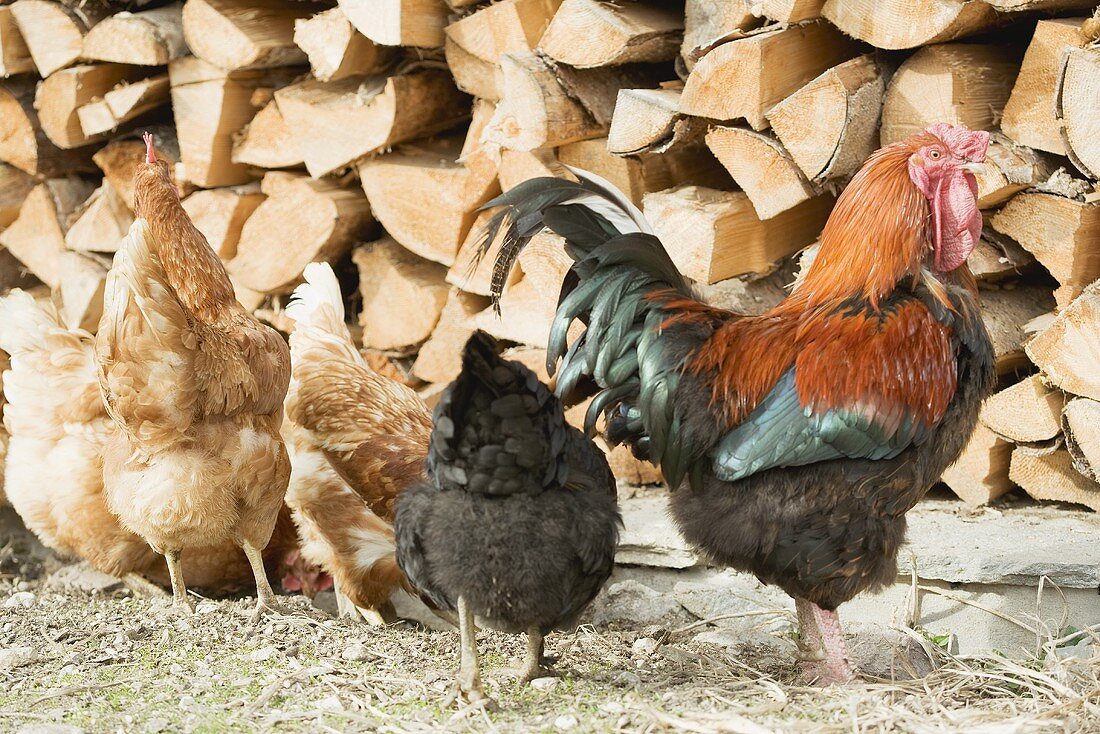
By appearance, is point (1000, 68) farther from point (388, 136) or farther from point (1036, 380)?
point (388, 136)

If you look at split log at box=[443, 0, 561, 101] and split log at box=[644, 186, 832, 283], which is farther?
split log at box=[443, 0, 561, 101]

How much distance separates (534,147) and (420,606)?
85.5 inches

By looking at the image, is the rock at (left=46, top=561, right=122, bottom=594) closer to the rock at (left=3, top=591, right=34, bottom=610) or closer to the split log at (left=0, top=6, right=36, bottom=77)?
the rock at (left=3, top=591, right=34, bottom=610)

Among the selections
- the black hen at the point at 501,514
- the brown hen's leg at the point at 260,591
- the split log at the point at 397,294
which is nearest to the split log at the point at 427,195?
the split log at the point at 397,294

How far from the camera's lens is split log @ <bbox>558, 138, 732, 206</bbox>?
13.2 feet

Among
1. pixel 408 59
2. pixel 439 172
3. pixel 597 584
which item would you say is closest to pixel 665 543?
pixel 597 584

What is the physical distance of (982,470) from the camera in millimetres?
3949

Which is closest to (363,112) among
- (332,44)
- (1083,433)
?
(332,44)

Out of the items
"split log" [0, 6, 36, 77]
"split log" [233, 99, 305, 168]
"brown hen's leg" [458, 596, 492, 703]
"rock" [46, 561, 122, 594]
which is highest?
"split log" [0, 6, 36, 77]

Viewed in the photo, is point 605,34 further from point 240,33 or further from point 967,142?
point 240,33

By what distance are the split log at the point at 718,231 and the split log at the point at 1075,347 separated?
93 centimetres

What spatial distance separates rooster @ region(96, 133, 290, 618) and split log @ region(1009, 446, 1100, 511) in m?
2.68

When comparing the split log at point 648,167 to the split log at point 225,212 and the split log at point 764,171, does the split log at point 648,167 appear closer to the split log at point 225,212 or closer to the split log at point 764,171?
the split log at point 764,171

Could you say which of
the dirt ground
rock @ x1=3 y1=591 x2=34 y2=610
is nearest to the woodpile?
the dirt ground
